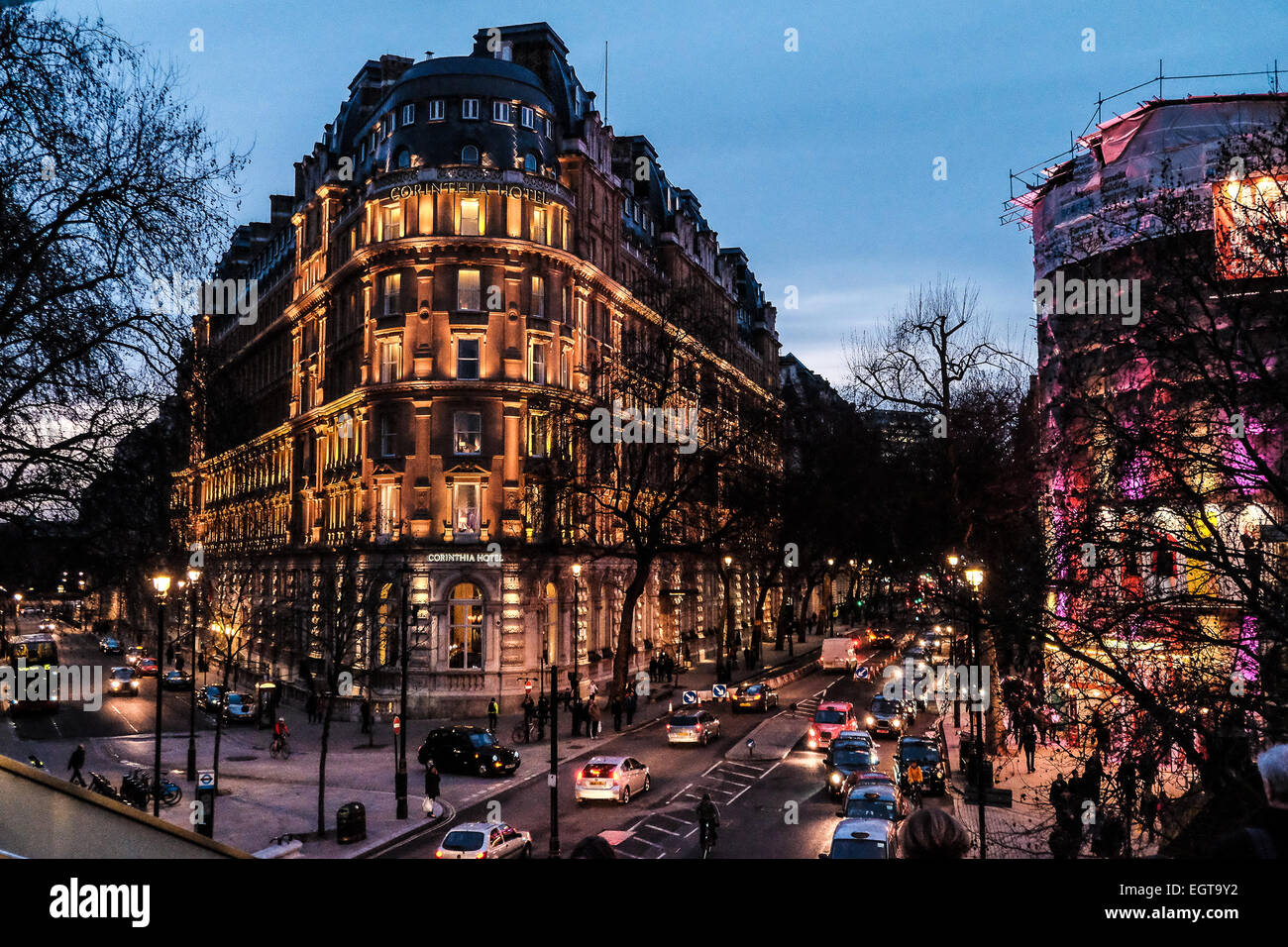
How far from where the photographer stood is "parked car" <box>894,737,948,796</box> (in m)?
30.0

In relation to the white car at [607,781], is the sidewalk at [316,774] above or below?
below

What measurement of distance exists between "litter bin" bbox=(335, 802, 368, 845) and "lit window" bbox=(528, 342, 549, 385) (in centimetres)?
2915

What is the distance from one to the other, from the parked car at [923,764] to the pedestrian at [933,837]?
1006 inches

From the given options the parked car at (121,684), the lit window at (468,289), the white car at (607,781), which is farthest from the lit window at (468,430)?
the parked car at (121,684)

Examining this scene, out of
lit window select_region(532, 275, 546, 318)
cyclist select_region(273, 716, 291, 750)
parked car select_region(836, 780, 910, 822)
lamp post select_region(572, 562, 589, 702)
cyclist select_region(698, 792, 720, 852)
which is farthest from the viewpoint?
lit window select_region(532, 275, 546, 318)

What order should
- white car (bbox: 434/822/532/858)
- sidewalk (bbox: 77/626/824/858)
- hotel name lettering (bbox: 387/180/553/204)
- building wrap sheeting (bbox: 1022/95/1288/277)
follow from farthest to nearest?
1. hotel name lettering (bbox: 387/180/553/204)
2. building wrap sheeting (bbox: 1022/95/1288/277)
3. sidewalk (bbox: 77/626/824/858)
4. white car (bbox: 434/822/532/858)

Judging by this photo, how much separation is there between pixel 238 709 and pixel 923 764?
110 ft

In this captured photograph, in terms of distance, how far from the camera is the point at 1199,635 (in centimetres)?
1292

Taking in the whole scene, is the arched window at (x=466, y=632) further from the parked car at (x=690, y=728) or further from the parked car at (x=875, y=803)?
the parked car at (x=875, y=803)

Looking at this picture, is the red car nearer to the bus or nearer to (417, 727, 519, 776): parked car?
(417, 727, 519, 776): parked car

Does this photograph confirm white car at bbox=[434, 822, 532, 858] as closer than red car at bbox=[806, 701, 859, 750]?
Yes

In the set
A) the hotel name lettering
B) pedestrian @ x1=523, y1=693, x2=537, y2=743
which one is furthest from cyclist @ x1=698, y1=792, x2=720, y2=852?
the hotel name lettering

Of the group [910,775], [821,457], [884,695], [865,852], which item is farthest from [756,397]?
[865,852]

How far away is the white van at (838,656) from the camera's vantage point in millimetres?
66000
